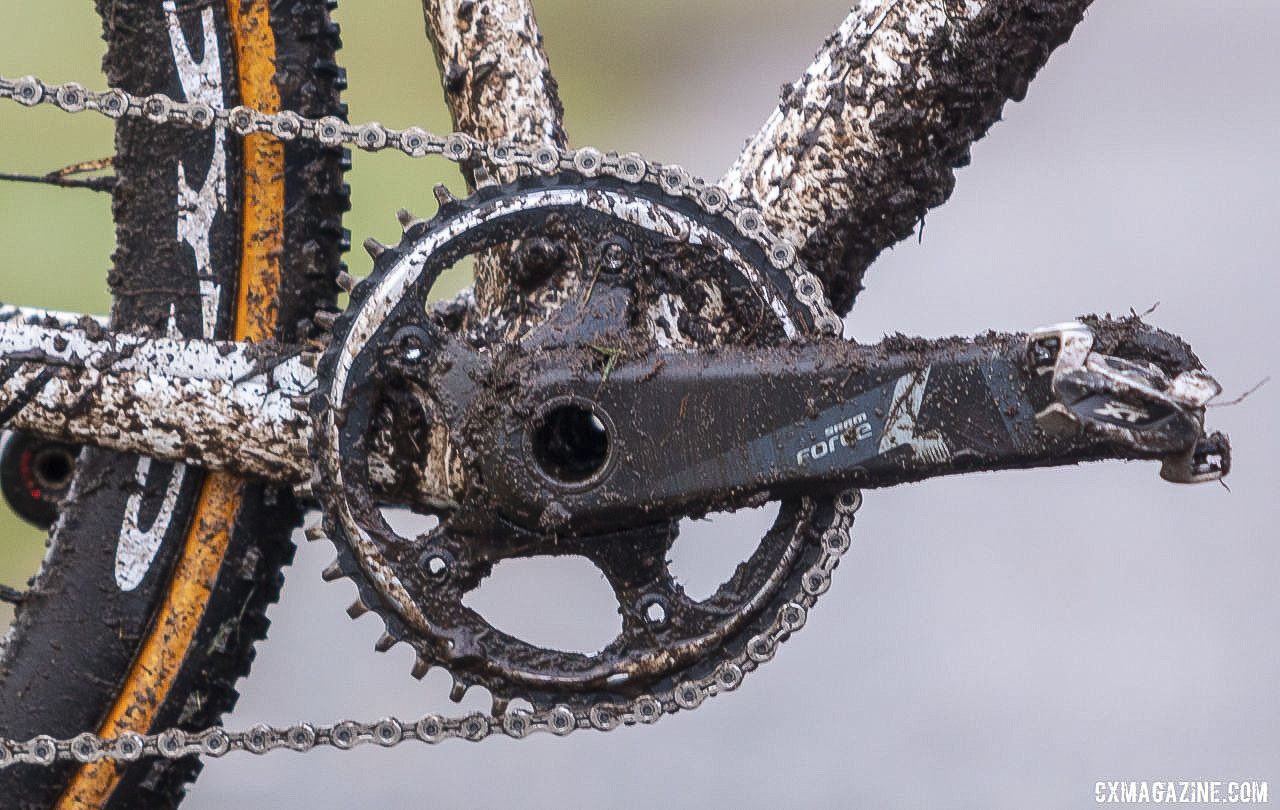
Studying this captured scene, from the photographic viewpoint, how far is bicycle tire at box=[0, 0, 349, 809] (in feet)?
2.90

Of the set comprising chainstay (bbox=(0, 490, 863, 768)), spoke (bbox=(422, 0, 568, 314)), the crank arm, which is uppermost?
spoke (bbox=(422, 0, 568, 314))

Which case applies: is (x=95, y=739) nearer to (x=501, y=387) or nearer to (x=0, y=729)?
(x=0, y=729)

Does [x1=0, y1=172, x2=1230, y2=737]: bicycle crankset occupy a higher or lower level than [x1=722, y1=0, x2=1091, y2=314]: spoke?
lower

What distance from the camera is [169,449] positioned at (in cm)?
87

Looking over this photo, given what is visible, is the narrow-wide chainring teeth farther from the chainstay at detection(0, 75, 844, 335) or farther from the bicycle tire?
the bicycle tire

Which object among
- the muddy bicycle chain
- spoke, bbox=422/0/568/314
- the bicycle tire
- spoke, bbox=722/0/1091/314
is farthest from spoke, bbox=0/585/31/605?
spoke, bbox=722/0/1091/314

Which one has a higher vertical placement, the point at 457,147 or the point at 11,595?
the point at 457,147

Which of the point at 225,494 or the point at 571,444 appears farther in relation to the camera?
the point at 225,494

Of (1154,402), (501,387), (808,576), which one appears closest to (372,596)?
(501,387)

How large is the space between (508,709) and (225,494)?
0.26m

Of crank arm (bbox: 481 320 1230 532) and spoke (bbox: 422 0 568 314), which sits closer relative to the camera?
crank arm (bbox: 481 320 1230 532)

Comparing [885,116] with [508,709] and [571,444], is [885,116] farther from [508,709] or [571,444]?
[508,709]

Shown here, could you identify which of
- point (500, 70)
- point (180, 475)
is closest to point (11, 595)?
point (180, 475)

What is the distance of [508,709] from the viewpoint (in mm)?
802
